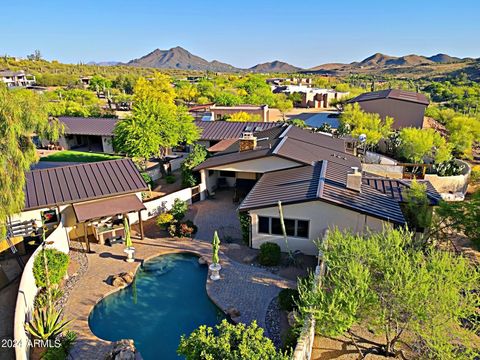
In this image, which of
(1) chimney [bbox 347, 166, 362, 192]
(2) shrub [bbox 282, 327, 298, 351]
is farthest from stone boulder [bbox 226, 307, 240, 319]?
(1) chimney [bbox 347, 166, 362, 192]

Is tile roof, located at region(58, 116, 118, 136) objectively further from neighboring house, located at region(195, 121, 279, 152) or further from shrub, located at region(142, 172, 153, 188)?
shrub, located at region(142, 172, 153, 188)

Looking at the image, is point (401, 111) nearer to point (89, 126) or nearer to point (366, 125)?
point (366, 125)

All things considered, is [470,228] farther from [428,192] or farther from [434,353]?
[434,353]

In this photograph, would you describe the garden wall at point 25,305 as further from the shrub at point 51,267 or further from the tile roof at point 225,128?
the tile roof at point 225,128

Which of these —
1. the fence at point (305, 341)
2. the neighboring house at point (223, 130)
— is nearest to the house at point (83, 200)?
the fence at point (305, 341)

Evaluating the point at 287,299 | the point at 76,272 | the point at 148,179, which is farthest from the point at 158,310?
the point at 148,179

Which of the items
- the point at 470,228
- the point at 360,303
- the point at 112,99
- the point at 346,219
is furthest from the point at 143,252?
the point at 112,99
